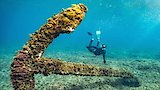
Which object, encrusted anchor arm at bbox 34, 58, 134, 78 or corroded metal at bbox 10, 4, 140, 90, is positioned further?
encrusted anchor arm at bbox 34, 58, 134, 78

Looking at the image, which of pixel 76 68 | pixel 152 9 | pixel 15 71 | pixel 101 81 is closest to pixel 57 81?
pixel 101 81

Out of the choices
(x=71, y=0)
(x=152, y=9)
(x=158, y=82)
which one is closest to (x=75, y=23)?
(x=158, y=82)

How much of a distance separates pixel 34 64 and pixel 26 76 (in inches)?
13.5

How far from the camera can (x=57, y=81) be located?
9.93 metres

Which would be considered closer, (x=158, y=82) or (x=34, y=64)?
(x=34, y=64)

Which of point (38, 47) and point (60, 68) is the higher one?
point (38, 47)

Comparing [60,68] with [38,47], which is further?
[60,68]

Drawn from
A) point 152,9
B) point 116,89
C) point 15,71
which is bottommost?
point 116,89

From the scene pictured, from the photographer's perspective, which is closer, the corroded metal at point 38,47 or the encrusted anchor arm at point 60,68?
the corroded metal at point 38,47

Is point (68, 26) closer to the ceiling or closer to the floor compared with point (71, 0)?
closer to the floor

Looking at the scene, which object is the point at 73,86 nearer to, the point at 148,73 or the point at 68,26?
the point at 68,26

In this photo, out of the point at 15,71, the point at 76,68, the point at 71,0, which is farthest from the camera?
the point at 71,0

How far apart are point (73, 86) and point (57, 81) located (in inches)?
46.5

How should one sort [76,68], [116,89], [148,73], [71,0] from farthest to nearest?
[71,0]
[148,73]
[116,89]
[76,68]
